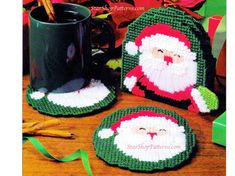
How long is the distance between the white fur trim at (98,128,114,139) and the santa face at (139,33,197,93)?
10 cm

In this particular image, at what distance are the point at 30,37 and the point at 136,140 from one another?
0.62 feet

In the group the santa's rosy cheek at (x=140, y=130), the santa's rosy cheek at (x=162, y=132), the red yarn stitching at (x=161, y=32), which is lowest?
the santa's rosy cheek at (x=162, y=132)

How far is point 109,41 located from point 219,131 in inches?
7.6

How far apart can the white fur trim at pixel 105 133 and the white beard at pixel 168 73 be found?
100 millimetres

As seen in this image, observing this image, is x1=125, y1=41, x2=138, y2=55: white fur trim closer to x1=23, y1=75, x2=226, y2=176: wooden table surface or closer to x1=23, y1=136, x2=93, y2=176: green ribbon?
x1=23, y1=75, x2=226, y2=176: wooden table surface

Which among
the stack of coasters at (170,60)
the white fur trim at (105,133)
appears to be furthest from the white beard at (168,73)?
the white fur trim at (105,133)

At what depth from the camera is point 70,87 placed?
811mm

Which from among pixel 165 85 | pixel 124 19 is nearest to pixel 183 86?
pixel 165 85

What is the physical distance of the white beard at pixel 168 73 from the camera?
78cm

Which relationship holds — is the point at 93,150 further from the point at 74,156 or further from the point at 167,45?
the point at 167,45

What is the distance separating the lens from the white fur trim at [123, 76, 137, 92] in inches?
32.3

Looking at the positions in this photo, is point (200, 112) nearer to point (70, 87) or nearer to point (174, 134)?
point (174, 134)

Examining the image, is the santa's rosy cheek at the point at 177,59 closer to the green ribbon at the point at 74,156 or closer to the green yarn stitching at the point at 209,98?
the green yarn stitching at the point at 209,98

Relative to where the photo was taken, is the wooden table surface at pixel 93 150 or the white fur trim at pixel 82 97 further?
the white fur trim at pixel 82 97
